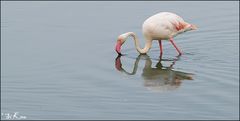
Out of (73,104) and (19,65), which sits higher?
(19,65)

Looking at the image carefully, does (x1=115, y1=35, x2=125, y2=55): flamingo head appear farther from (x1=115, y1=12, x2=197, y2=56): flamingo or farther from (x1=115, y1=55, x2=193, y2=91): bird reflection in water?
(x1=115, y1=55, x2=193, y2=91): bird reflection in water

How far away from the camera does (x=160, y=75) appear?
12984mm

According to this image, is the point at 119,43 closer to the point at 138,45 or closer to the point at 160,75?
the point at 138,45

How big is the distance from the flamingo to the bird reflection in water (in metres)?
0.36

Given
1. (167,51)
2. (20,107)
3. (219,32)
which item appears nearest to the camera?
(20,107)

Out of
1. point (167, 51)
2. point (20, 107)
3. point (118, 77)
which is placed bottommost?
point (20, 107)

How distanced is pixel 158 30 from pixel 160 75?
5.52 feet

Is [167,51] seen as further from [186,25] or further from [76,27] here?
[76,27]

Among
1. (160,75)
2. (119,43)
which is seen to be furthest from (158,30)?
(160,75)

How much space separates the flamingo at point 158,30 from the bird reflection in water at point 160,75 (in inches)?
14.4

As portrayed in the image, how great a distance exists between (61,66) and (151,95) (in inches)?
113

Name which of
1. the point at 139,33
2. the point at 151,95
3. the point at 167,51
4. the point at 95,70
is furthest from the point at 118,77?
the point at 139,33

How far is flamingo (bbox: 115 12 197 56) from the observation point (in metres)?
14.4

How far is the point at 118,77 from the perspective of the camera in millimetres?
12812
